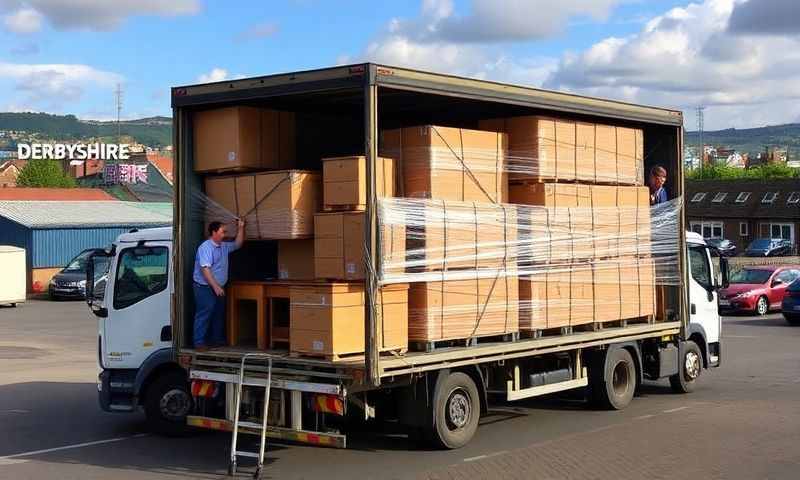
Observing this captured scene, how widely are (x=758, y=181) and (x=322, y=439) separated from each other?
73839 millimetres

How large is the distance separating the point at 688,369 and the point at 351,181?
7.29 meters

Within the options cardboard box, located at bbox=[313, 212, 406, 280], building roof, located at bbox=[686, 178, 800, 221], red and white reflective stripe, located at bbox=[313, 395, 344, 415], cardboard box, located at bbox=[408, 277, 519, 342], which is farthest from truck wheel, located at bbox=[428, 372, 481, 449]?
building roof, located at bbox=[686, 178, 800, 221]

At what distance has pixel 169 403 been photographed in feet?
39.7

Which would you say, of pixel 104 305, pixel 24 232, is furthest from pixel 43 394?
pixel 24 232

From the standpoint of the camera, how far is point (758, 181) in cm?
7831

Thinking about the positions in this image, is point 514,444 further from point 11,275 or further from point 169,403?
point 11,275

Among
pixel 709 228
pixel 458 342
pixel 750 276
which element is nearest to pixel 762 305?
pixel 750 276

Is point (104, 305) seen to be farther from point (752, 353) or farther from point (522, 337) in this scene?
point (752, 353)

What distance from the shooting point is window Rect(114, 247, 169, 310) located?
12.4 metres

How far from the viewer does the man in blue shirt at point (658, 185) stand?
46.8 feet

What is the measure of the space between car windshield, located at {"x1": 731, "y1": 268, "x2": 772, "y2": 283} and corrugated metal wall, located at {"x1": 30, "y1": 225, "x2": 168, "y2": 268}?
23.6m

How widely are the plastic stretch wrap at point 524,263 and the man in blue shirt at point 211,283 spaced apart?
1.98 meters

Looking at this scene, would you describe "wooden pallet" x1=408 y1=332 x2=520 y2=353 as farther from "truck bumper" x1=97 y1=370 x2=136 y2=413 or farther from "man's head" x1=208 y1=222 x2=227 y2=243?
"truck bumper" x1=97 y1=370 x2=136 y2=413

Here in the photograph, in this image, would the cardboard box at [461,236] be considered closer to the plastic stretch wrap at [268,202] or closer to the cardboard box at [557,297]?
the cardboard box at [557,297]
